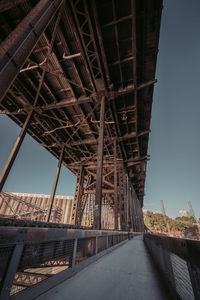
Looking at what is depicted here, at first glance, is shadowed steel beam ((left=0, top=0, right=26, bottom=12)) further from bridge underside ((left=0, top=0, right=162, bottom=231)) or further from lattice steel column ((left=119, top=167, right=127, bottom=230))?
lattice steel column ((left=119, top=167, right=127, bottom=230))

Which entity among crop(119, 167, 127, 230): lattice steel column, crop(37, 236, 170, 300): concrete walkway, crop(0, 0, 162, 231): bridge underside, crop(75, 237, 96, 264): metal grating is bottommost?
crop(37, 236, 170, 300): concrete walkway

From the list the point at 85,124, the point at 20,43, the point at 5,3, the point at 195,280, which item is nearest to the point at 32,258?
the point at 195,280

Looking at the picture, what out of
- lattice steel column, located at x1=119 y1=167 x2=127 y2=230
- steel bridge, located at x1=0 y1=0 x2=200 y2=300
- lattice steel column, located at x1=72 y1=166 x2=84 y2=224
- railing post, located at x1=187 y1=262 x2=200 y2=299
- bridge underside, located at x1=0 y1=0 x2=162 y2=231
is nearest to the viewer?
railing post, located at x1=187 y1=262 x2=200 y2=299

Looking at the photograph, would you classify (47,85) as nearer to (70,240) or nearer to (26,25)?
(26,25)

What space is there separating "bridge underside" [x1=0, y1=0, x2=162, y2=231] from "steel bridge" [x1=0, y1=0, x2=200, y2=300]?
0.04m

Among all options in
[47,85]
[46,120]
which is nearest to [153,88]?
[47,85]

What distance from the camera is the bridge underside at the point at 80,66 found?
2.91 m

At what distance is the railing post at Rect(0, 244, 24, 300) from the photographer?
104 centimetres

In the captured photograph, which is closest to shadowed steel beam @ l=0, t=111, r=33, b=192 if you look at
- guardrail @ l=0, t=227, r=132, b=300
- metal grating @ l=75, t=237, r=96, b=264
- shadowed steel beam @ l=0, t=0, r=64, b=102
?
metal grating @ l=75, t=237, r=96, b=264

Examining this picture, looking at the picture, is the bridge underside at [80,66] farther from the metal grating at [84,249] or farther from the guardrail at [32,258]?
the metal grating at [84,249]

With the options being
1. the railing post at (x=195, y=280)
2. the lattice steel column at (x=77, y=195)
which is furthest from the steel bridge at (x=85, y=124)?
the lattice steel column at (x=77, y=195)

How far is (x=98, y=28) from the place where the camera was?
5.93 m

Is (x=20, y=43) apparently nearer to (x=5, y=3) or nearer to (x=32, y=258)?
(x=5, y=3)

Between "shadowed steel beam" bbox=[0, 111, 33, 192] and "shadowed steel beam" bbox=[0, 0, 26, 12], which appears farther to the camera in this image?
"shadowed steel beam" bbox=[0, 111, 33, 192]
